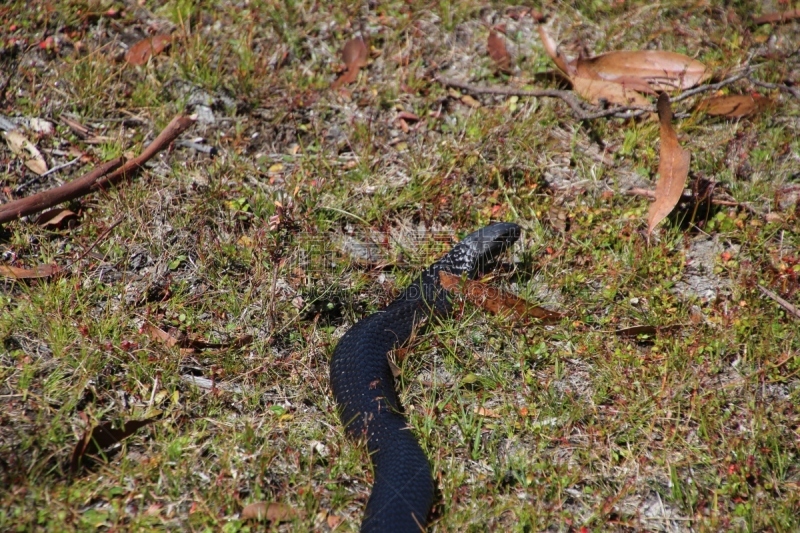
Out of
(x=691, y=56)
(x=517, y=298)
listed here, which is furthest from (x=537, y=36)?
(x=517, y=298)

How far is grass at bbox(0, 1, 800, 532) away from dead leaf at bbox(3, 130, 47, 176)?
0.06 metres

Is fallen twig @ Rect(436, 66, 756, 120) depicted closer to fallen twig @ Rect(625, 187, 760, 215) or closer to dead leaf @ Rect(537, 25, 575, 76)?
dead leaf @ Rect(537, 25, 575, 76)

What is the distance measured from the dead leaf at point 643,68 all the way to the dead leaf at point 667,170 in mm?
684

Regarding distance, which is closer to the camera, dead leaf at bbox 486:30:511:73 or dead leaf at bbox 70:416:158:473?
dead leaf at bbox 70:416:158:473

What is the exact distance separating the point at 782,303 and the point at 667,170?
100 centimetres

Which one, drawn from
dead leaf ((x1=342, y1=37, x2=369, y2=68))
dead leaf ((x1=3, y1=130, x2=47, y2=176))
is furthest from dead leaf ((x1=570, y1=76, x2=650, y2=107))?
dead leaf ((x1=3, y1=130, x2=47, y2=176))

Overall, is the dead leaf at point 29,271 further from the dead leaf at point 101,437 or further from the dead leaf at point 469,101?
the dead leaf at point 469,101

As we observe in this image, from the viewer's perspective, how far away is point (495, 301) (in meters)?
3.92

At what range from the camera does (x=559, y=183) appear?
459cm

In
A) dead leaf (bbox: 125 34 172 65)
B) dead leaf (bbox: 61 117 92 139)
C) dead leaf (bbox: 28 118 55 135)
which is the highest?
dead leaf (bbox: 125 34 172 65)

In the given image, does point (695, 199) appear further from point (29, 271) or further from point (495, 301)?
point (29, 271)

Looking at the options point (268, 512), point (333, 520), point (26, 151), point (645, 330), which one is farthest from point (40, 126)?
point (645, 330)

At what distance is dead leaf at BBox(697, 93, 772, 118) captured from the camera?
4.78 meters

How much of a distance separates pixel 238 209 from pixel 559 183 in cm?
201
